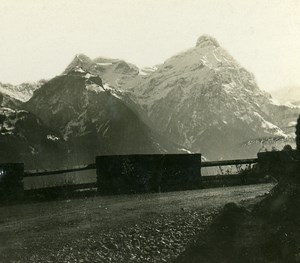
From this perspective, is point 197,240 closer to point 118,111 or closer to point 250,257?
point 250,257

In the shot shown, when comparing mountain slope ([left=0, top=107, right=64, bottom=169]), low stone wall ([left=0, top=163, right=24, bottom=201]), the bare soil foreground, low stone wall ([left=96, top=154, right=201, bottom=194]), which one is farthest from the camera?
mountain slope ([left=0, top=107, right=64, bottom=169])

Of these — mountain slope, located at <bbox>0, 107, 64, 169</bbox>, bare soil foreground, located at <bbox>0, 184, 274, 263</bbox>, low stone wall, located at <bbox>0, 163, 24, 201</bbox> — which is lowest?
bare soil foreground, located at <bbox>0, 184, 274, 263</bbox>

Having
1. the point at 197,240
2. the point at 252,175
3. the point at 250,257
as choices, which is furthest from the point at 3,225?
the point at 252,175

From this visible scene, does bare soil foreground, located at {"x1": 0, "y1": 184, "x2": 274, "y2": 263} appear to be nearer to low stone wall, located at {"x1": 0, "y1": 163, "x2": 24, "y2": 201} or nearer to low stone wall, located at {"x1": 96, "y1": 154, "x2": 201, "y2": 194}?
low stone wall, located at {"x1": 0, "y1": 163, "x2": 24, "y2": 201}

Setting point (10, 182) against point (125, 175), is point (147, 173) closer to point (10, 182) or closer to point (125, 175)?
point (125, 175)

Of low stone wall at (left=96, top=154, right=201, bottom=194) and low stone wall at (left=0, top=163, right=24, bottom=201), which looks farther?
low stone wall at (left=96, top=154, right=201, bottom=194)

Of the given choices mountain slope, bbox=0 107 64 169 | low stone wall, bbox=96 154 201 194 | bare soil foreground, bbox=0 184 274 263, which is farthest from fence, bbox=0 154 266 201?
mountain slope, bbox=0 107 64 169
